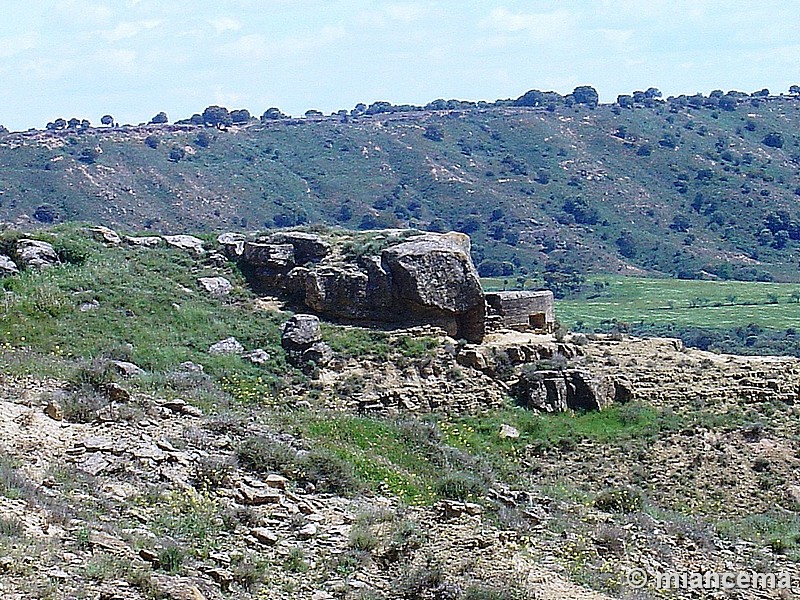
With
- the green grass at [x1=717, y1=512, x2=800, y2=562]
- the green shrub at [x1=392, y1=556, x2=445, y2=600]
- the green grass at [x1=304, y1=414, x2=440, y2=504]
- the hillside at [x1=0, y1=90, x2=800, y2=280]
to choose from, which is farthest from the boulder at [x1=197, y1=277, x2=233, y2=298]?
the hillside at [x1=0, y1=90, x2=800, y2=280]

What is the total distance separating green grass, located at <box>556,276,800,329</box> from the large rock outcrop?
79.7 ft

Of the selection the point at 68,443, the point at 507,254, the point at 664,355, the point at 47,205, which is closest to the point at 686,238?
the point at 507,254

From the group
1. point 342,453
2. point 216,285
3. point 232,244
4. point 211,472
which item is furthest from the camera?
point 232,244

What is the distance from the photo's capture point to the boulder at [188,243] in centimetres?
2320

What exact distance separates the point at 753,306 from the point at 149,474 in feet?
154

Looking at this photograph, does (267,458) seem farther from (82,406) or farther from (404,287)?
(404,287)

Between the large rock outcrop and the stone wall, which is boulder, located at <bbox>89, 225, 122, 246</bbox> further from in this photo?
the stone wall

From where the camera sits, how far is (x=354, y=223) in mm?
70938

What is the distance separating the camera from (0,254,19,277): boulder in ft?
66.3

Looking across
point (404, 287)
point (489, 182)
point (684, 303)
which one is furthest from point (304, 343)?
point (489, 182)

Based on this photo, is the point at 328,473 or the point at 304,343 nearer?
the point at 328,473

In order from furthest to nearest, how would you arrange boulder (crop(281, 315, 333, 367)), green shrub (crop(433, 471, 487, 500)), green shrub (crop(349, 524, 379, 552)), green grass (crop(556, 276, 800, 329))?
1. green grass (crop(556, 276, 800, 329))
2. boulder (crop(281, 315, 333, 367))
3. green shrub (crop(433, 471, 487, 500))
4. green shrub (crop(349, 524, 379, 552))

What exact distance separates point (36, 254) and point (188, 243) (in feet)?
11.3

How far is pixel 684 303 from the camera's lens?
5388 cm
